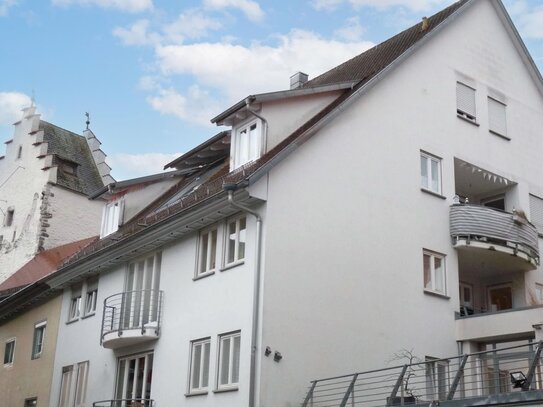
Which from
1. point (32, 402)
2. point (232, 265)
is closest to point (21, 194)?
point (32, 402)

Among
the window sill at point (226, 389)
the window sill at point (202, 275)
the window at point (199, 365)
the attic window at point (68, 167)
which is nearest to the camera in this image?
the window sill at point (226, 389)

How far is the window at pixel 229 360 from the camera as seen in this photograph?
739 inches

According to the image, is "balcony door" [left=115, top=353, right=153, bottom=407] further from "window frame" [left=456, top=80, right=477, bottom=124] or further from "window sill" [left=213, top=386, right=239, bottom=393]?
"window frame" [left=456, top=80, right=477, bottom=124]

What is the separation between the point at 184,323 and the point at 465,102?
1070cm

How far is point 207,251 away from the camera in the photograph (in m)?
20.9

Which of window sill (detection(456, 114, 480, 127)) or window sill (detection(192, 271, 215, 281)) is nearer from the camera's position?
window sill (detection(192, 271, 215, 281))

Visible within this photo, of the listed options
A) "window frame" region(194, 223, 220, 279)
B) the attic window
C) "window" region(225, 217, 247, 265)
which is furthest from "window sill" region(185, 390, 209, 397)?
the attic window

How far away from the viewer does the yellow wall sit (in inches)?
1079

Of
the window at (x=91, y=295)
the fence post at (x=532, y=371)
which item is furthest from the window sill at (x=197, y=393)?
the fence post at (x=532, y=371)

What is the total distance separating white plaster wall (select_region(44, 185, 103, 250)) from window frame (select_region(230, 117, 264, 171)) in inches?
687

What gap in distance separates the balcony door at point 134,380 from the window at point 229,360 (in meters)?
2.87

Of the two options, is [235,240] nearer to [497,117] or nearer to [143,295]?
[143,295]

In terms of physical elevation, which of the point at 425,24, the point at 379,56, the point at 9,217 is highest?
the point at 425,24

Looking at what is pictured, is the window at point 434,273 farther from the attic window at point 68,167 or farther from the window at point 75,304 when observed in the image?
the attic window at point 68,167
